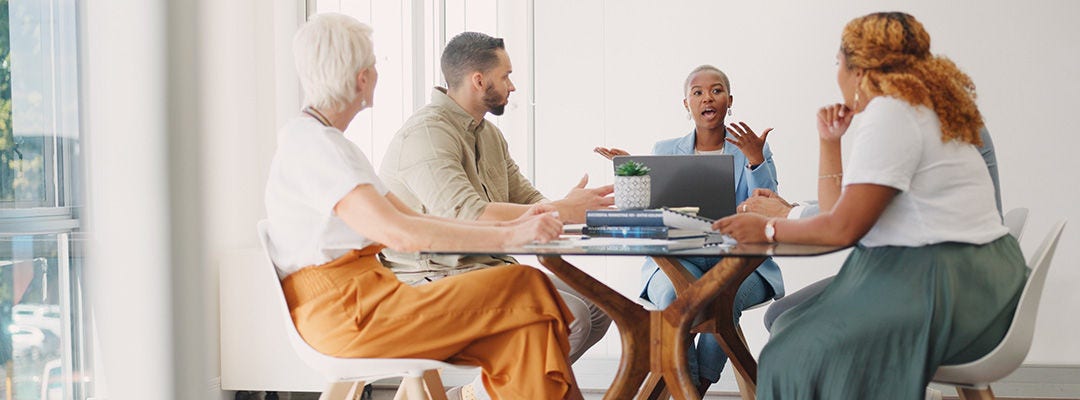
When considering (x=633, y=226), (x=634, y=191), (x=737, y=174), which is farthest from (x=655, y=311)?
(x=737, y=174)

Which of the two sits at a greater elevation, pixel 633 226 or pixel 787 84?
pixel 787 84

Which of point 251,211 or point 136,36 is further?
point 251,211

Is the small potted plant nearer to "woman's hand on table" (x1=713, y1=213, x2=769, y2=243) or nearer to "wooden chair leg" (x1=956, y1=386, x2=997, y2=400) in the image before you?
"woman's hand on table" (x1=713, y1=213, x2=769, y2=243)

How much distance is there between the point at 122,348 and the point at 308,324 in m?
0.86

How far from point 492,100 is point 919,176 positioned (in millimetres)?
1550

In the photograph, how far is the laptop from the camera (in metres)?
2.88

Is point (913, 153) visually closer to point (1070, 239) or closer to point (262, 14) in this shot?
point (1070, 239)

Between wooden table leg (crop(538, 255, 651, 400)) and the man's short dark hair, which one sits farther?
the man's short dark hair

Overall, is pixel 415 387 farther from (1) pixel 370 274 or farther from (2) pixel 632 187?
(2) pixel 632 187

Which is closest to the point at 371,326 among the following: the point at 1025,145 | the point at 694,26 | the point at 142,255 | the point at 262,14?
the point at 142,255

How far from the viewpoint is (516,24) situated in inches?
183

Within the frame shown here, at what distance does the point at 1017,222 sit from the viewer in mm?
2740

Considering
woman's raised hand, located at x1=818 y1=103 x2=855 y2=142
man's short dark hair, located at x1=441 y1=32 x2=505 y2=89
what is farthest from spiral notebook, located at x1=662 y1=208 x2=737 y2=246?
man's short dark hair, located at x1=441 y1=32 x2=505 y2=89

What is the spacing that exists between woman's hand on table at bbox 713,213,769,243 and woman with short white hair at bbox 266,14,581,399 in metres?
0.36
